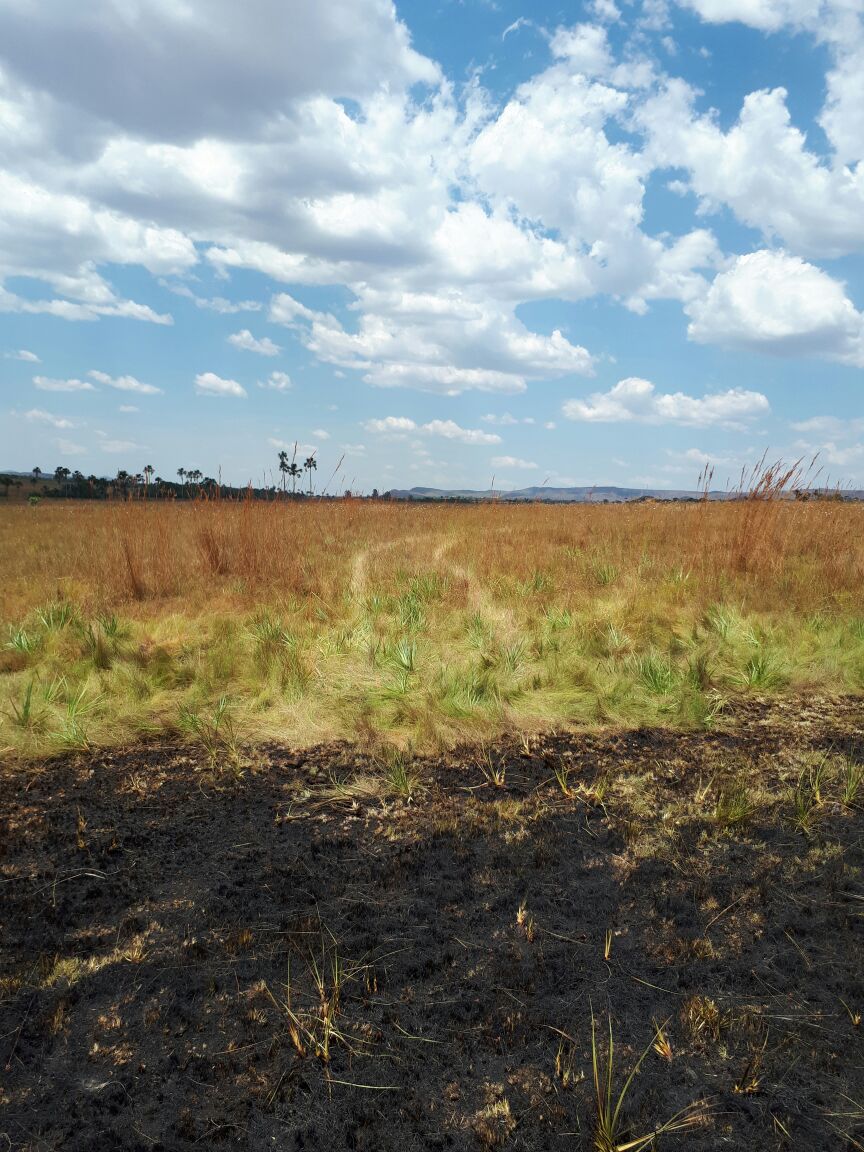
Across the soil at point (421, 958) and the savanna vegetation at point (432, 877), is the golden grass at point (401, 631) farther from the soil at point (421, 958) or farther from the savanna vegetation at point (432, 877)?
the soil at point (421, 958)

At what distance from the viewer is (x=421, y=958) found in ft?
7.10

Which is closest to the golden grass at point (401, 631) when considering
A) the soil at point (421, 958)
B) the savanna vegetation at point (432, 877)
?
the savanna vegetation at point (432, 877)

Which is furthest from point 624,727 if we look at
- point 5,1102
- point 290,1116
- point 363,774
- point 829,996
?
point 5,1102

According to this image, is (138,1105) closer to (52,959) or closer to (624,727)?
(52,959)

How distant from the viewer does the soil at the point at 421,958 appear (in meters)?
1.67

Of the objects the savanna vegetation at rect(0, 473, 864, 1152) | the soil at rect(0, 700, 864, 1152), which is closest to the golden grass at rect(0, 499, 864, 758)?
the savanna vegetation at rect(0, 473, 864, 1152)

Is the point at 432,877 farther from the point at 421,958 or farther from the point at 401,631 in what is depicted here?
the point at 401,631

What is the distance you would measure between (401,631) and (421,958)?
370cm

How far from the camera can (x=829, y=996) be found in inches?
81.3

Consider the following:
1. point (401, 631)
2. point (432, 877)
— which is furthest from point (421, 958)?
point (401, 631)

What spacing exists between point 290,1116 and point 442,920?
0.83m

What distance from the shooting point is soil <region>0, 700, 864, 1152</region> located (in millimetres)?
1667

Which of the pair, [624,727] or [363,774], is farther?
[624,727]

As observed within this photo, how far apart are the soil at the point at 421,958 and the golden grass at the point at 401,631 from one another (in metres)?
0.79
